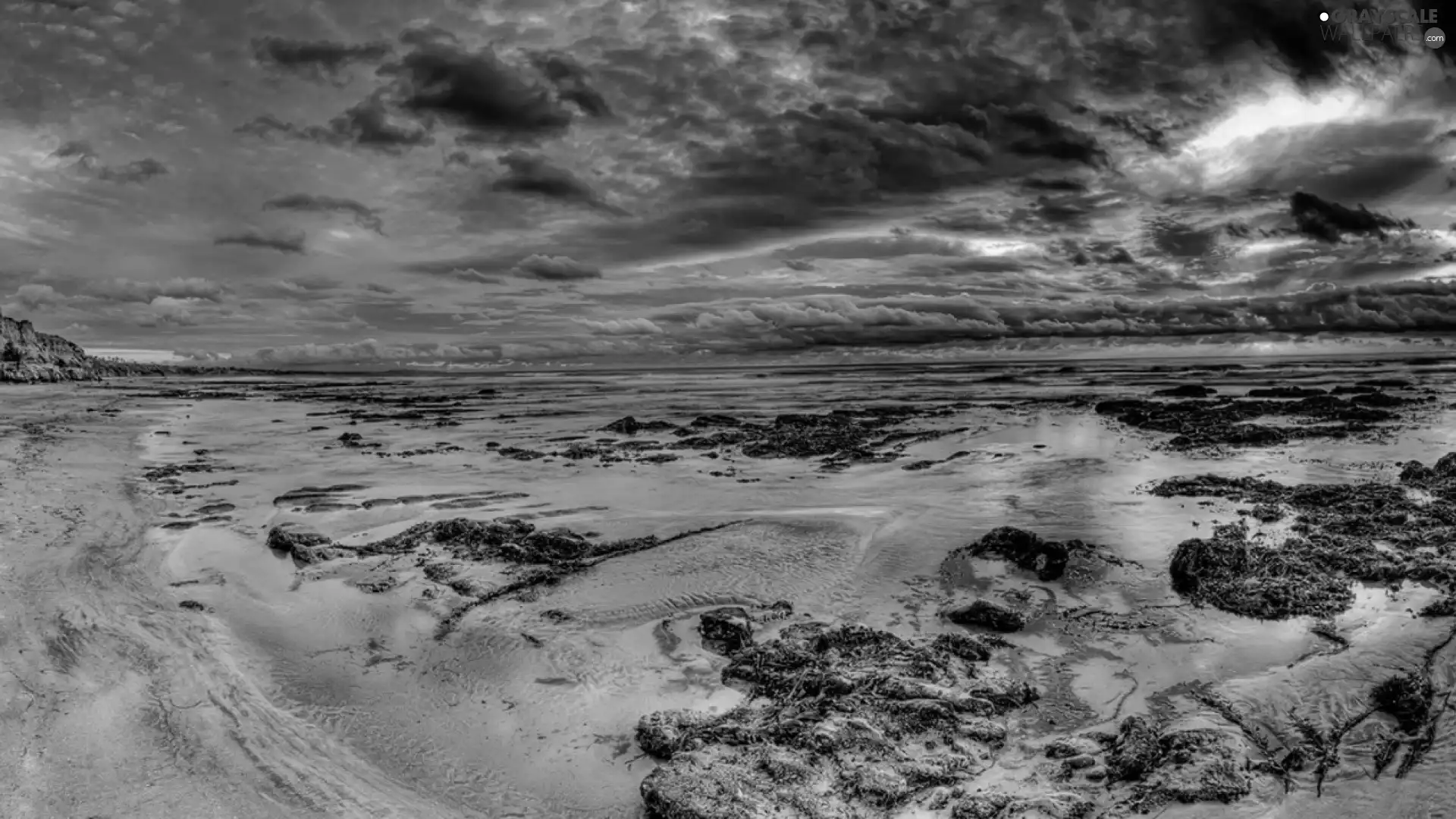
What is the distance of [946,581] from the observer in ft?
20.7

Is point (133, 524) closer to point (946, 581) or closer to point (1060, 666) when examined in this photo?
point (946, 581)

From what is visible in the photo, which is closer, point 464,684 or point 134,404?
point 464,684

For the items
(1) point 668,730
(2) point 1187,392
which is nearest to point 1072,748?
(1) point 668,730

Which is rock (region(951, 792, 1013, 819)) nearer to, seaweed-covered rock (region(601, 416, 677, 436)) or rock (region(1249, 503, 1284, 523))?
rock (region(1249, 503, 1284, 523))

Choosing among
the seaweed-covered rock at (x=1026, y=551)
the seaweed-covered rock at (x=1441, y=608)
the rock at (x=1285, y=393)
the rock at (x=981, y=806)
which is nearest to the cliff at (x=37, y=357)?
the seaweed-covered rock at (x=1026, y=551)

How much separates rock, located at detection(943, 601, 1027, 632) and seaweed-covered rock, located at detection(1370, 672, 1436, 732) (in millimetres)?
1976

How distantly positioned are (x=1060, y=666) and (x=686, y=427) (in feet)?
48.1

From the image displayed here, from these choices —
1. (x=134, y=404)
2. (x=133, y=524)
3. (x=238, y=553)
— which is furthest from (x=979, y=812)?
(x=134, y=404)

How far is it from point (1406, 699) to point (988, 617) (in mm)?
2296

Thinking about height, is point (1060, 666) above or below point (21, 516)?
below

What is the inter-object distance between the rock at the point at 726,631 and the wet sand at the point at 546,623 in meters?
0.13

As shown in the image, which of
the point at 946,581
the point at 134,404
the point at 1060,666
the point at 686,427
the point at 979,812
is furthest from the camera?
the point at 134,404

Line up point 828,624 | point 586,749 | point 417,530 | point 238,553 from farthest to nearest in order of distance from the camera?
point 417,530 < point 238,553 < point 828,624 < point 586,749

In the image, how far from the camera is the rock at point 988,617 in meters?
5.21
